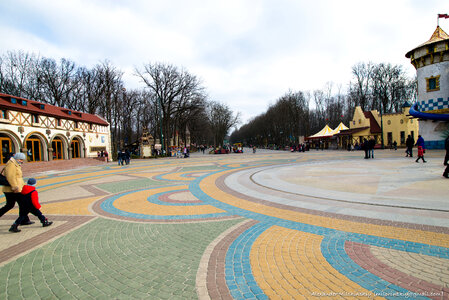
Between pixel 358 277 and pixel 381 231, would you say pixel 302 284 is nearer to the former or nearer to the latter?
pixel 358 277

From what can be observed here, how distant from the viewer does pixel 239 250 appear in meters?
3.71

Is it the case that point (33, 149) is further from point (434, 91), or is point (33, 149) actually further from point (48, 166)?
point (434, 91)

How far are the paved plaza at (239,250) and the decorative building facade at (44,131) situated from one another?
746 inches

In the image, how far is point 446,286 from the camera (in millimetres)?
2543

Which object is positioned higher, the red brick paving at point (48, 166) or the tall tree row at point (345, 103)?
the tall tree row at point (345, 103)

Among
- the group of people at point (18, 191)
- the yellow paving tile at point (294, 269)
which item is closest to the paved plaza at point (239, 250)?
the yellow paving tile at point (294, 269)

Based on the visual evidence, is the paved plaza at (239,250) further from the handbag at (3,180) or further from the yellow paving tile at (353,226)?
the handbag at (3,180)

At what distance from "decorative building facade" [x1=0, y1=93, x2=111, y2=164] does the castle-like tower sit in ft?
137

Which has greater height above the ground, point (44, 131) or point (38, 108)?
point (38, 108)

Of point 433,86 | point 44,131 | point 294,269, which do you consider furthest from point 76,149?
point 433,86

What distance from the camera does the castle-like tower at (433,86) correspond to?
22953 millimetres

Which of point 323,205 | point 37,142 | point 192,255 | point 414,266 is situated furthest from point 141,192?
point 37,142

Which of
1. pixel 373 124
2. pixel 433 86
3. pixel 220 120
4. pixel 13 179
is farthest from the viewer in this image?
pixel 220 120

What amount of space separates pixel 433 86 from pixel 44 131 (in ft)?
151
